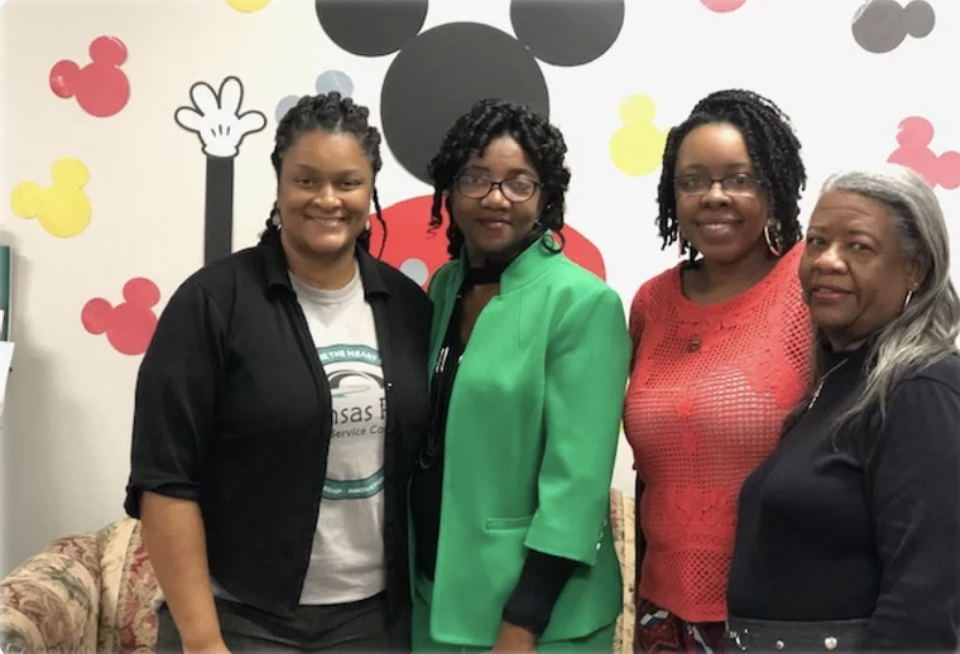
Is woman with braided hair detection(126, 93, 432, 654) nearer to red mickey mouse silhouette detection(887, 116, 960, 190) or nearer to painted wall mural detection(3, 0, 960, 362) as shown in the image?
painted wall mural detection(3, 0, 960, 362)

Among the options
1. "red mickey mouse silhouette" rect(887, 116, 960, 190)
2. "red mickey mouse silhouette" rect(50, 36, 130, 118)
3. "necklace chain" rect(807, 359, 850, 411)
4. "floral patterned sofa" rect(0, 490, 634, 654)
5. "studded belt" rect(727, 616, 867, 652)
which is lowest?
"floral patterned sofa" rect(0, 490, 634, 654)

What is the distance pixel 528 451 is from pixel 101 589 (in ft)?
4.49

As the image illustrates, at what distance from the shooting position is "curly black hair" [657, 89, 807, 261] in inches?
62.9

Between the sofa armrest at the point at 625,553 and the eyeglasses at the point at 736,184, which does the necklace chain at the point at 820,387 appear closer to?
the eyeglasses at the point at 736,184

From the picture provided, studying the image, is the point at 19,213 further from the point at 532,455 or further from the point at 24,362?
the point at 532,455

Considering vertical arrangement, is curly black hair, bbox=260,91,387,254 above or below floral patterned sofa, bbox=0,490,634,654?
above

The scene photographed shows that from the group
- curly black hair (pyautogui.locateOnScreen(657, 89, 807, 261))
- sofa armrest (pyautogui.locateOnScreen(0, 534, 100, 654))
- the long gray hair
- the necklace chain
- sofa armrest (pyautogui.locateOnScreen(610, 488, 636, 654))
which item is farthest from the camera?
sofa armrest (pyautogui.locateOnScreen(610, 488, 636, 654))

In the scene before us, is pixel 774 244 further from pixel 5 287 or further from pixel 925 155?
pixel 5 287

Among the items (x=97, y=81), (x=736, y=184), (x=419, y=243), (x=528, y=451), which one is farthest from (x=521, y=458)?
(x=97, y=81)

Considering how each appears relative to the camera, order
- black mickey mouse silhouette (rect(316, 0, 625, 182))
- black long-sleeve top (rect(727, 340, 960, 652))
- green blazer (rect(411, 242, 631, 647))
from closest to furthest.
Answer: black long-sleeve top (rect(727, 340, 960, 652)) → green blazer (rect(411, 242, 631, 647)) → black mickey mouse silhouette (rect(316, 0, 625, 182))

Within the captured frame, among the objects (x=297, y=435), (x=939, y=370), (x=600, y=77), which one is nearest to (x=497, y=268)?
(x=297, y=435)

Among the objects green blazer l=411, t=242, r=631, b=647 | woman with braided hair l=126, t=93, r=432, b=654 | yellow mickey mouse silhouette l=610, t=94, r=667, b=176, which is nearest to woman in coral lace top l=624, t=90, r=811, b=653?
green blazer l=411, t=242, r=631, b=647

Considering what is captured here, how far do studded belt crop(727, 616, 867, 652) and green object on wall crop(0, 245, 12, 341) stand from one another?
2072mm

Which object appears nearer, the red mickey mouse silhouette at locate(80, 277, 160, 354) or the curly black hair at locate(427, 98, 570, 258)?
the curly black hair at locate(427, 98, 570, 258)
